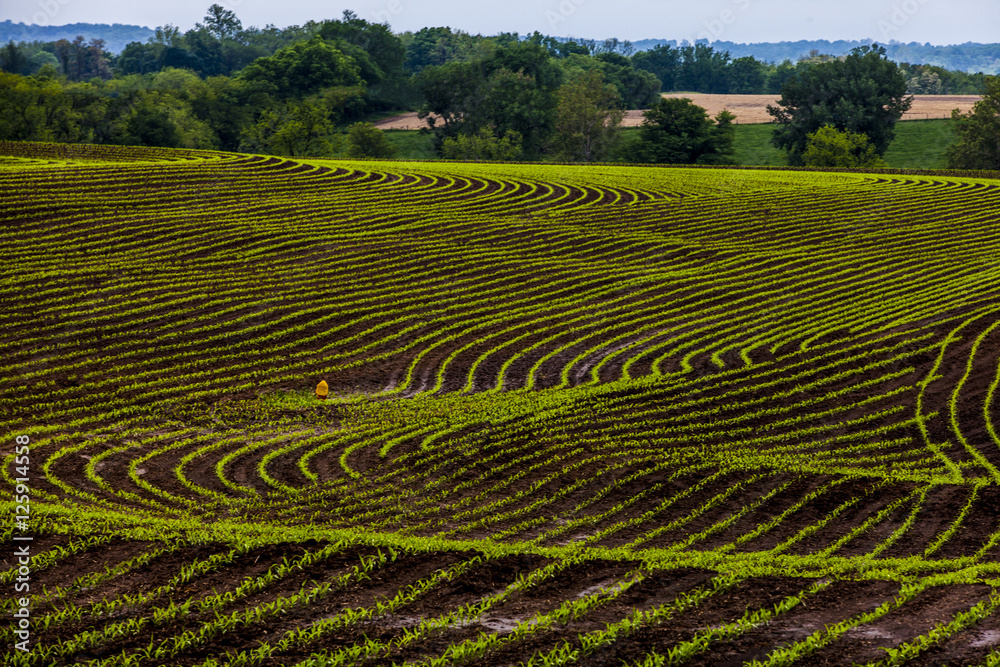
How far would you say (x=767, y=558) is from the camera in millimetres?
12789

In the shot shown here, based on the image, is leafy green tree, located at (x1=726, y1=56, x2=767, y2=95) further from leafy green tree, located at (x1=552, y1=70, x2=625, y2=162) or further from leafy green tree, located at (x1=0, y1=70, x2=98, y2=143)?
leafy green tree, located at (x1=0, y1=70, x2=98, y2=143)

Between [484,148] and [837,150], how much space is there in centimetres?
3518

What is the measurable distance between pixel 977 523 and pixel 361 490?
35.0 feet

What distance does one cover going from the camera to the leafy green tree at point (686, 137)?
85.2 m

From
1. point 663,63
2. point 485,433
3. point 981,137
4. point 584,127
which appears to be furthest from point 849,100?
point 485,433

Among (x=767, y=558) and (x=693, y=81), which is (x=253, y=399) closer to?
(x=767, y=558)

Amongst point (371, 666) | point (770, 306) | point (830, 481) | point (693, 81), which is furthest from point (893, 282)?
point (693, 81)

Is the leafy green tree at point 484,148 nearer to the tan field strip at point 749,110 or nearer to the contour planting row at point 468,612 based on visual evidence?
the tan field strip at point 749,110

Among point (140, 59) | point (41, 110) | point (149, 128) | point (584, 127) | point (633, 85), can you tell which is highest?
point (140, 59)

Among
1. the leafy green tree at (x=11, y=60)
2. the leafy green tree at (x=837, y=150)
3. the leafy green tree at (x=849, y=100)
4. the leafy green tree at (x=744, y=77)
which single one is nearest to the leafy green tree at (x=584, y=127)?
the leafy green tree at (x=849, y=100)

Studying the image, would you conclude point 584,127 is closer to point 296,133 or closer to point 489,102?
point 489,102

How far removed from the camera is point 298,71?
114688 millimetres

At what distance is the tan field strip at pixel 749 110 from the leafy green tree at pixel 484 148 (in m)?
19.9

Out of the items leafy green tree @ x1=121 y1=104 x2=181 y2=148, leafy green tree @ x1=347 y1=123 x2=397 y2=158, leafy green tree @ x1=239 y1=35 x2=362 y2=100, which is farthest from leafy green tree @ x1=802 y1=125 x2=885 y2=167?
leafy green tree @ x1=121 y1=104 x2=181 y2=148
